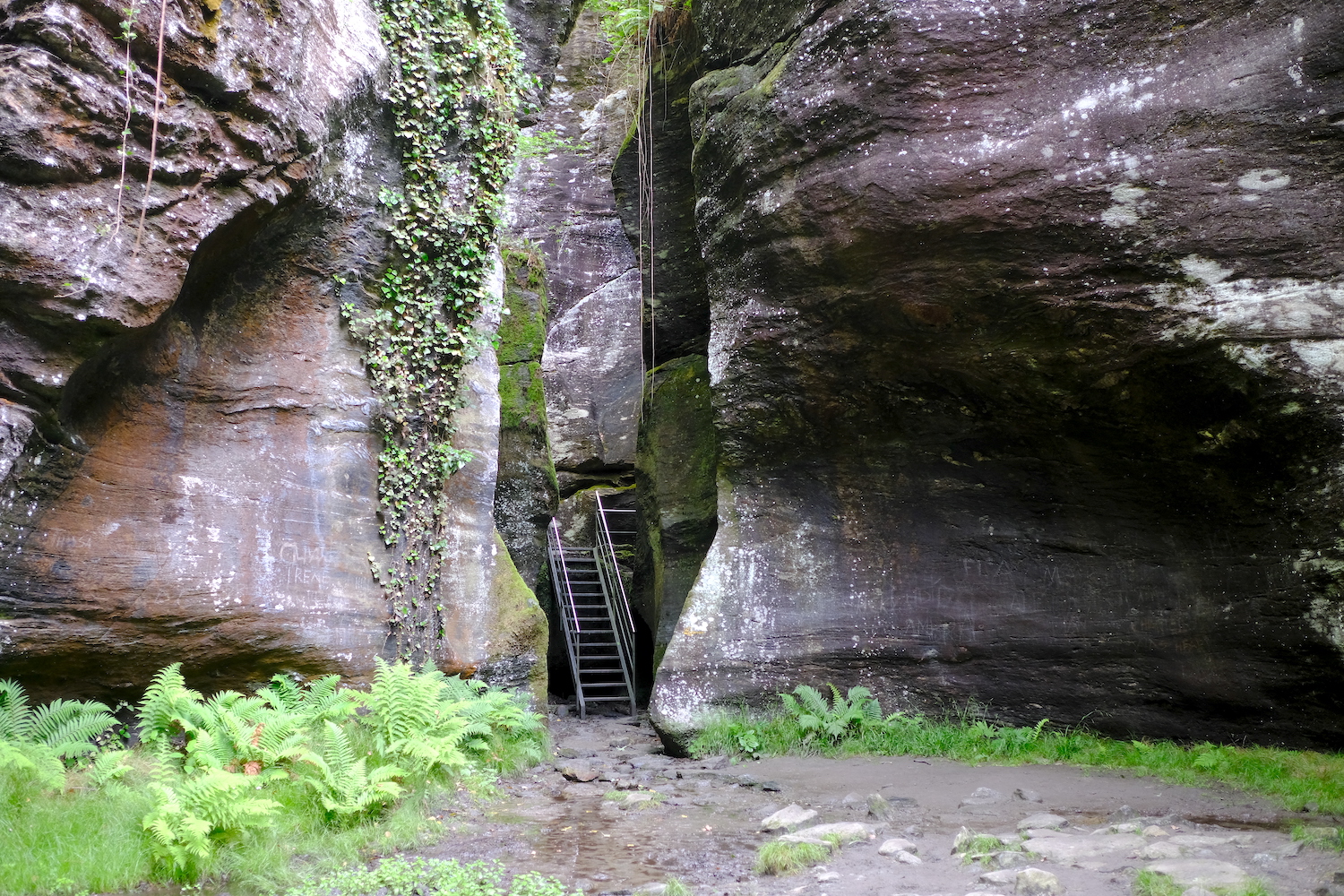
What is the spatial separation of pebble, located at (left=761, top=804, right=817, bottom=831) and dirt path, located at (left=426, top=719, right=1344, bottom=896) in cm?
6

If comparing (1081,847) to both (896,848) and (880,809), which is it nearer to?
(896,848)

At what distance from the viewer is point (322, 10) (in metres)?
6.86

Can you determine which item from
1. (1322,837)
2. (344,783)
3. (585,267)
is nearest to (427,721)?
(344,783)

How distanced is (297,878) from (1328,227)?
277 inches

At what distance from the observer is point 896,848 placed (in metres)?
4.34

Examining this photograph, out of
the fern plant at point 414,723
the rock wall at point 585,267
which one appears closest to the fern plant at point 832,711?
the fern plant at point 414,723

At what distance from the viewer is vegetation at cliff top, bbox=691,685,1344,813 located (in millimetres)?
5988

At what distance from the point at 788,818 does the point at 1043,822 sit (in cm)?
139

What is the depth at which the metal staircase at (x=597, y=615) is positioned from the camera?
1129cm

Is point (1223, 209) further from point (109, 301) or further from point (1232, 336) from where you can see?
point (109, 301)

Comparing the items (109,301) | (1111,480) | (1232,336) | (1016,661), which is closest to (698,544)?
(1016,661)

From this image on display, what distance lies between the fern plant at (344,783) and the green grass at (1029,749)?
3.22 m

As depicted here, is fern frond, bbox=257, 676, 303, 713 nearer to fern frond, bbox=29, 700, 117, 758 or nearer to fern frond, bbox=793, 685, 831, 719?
fern frond, bbox=29, 700, 117, 758

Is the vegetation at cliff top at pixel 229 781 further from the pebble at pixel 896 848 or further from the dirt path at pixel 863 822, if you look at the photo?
the pebble at pixel 896 848
